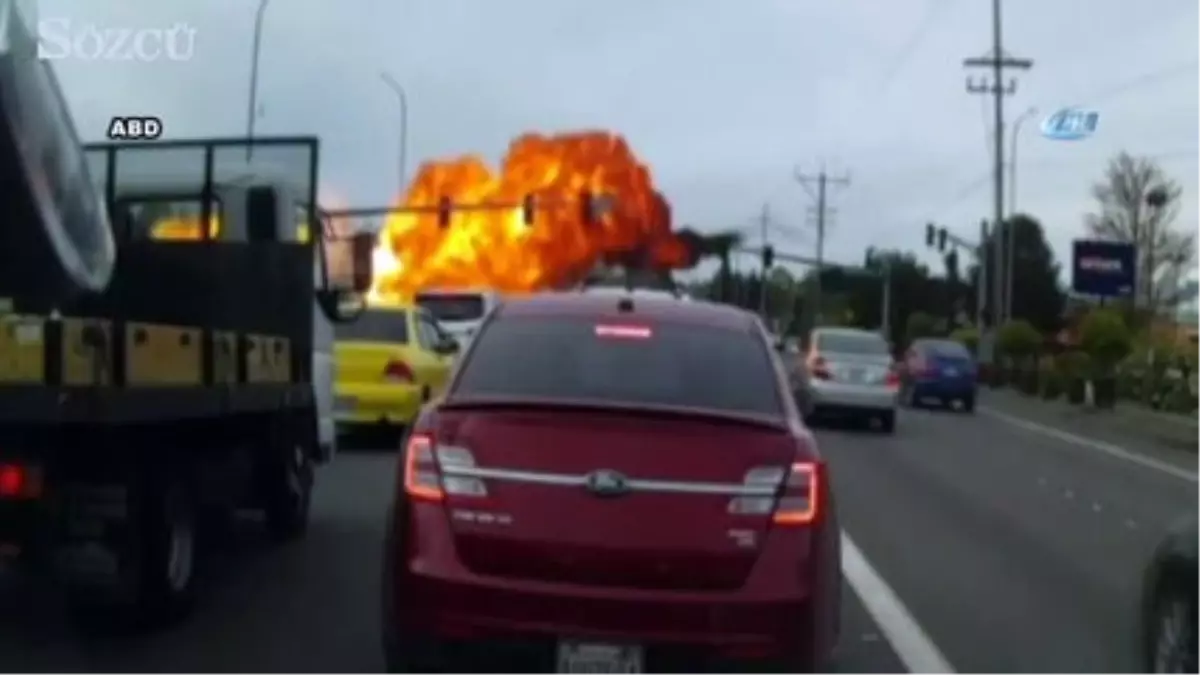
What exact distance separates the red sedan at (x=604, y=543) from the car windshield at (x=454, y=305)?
2778 cm

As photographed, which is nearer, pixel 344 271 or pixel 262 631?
pixel 262 631

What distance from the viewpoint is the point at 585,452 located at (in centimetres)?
750

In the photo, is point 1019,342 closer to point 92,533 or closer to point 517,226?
point 517,226

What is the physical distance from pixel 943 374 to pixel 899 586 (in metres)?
31.2

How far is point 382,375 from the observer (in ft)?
72.9

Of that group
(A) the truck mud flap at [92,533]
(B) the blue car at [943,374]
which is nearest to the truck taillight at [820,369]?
(B) the blue car at [943,374]

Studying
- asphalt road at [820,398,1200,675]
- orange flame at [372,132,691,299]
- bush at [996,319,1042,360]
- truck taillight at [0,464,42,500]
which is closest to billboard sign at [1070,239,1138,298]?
bush at [996,319,1042,360]

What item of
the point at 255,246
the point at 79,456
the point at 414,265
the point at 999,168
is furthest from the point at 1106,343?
the point at 79,456

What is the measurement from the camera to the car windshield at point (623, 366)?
8156 mm

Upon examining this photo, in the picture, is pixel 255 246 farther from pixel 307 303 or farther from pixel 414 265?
pixel 414 265

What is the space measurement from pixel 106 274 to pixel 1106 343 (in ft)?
129

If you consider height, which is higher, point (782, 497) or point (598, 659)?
point (782, 497)

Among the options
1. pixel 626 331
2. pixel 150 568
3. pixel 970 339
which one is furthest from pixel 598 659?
pixel 970 339

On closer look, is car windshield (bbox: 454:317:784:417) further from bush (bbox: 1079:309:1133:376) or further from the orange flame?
the orange flame
